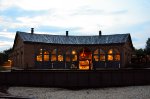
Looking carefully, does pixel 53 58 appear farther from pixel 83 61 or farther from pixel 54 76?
pixel 54 76

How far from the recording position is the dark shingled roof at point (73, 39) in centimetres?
5005

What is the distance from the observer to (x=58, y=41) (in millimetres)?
51812

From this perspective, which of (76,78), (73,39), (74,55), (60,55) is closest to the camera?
(76,78)

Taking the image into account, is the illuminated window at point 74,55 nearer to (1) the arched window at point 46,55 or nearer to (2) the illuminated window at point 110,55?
(1) the arched window at point 46,55

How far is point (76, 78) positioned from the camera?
25.7 meters

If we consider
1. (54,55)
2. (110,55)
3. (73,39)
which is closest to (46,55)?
(54,55)

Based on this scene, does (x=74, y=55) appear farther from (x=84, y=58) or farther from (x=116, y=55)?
(x=116, y=55)

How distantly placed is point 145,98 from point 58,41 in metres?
35.3

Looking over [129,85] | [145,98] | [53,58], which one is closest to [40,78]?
[129,85]

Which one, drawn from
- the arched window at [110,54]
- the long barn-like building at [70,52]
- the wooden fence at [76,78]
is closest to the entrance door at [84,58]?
the long barn-like building at [70,52]

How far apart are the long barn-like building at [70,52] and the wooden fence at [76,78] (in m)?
20.0

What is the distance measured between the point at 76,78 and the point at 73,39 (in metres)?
28.8

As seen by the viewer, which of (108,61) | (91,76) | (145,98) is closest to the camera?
(145,98)

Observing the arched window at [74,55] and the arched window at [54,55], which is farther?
the arched window at [74,55]
